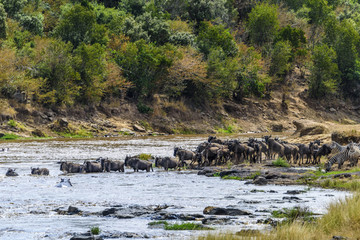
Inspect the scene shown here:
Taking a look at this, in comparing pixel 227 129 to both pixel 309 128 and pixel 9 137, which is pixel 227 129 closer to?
pixel 9 137

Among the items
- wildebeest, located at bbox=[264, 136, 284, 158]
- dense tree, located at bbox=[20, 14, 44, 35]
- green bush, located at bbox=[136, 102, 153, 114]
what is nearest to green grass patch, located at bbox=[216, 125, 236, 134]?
green bush, located at bbox=[136, 102, 153, 114]

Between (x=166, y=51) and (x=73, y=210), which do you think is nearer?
(x=73, y=210)

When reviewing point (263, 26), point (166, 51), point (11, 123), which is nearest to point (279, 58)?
point (263, 26)

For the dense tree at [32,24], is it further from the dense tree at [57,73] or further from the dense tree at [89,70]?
the dense tree at [57,73]

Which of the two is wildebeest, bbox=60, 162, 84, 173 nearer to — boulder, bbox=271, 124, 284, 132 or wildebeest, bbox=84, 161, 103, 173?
wildebeest, bbox=84, 161, 103, 173

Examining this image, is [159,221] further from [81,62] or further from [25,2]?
[25,2]

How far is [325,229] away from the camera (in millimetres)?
14938

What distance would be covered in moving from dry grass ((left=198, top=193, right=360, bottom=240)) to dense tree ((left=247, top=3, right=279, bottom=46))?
315ft

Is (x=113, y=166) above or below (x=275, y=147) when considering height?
below

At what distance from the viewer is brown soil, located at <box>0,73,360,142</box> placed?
6594 centimetres

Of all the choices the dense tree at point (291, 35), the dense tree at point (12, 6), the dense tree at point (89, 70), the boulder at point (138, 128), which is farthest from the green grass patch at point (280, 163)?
the dense tree at point (291, 35)

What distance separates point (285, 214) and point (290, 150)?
18.1 meters

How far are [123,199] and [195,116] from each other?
210ft

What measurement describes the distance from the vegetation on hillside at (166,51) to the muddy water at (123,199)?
1395 inches
